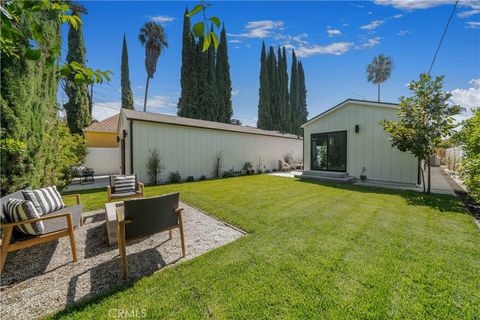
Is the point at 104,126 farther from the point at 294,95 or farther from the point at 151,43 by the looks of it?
the point at 294,95

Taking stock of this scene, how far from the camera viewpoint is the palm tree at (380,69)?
107 feet

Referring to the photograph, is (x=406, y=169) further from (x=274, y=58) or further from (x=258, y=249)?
(x=274, y=58)

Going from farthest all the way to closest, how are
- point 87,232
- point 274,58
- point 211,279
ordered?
1. point 274,58
2. point 87,232
3. point 211,279

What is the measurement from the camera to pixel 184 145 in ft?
35.5

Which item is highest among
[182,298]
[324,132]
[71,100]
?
[71,100]

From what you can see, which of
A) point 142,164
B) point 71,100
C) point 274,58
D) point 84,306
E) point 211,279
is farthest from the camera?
point 274,58

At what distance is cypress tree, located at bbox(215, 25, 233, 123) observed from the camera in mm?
24859

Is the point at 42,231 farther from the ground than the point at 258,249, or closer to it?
farther from the ground

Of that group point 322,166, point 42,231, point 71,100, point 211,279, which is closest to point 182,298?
point 211,279

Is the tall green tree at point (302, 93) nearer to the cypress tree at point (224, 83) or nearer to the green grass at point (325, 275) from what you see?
the cypress tree at point (224, 83)

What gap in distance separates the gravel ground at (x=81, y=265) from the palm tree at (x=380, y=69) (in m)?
40.4

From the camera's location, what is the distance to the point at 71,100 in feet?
51.3

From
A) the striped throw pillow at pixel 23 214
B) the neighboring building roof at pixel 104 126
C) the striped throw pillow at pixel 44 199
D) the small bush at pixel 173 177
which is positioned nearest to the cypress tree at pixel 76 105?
the neighboring building roof at pixel 104 126

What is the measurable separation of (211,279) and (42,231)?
2524 mm
